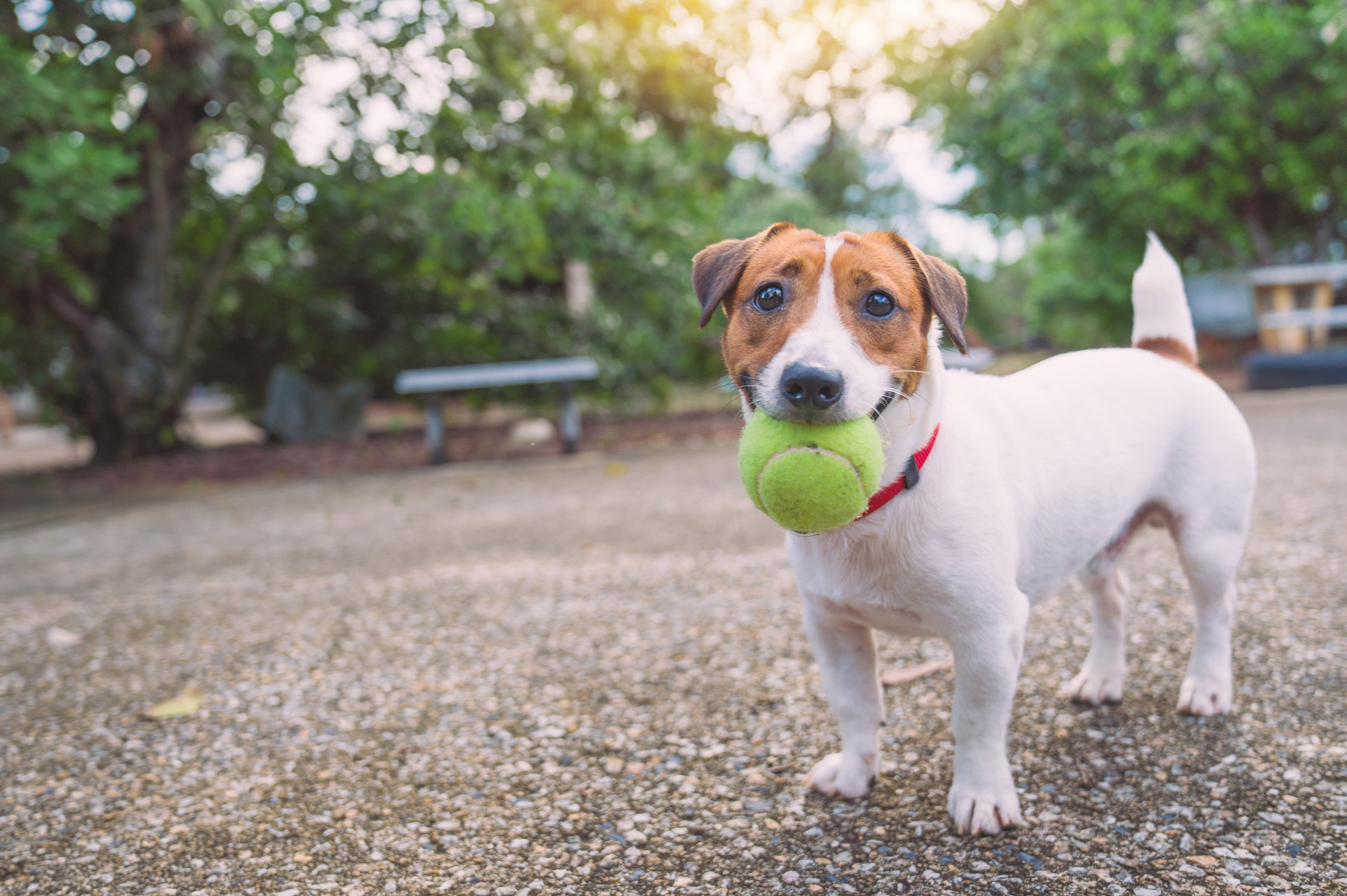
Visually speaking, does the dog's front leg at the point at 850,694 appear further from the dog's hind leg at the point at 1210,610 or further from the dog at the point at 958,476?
the dog's hind leg at the point at 1210,610

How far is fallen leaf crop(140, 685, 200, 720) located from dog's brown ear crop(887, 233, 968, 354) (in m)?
2.66

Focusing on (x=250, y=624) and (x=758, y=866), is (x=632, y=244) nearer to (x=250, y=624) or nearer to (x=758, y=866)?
(x=250, y=624)

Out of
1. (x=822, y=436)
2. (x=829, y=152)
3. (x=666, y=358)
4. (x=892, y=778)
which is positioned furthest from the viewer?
(x=829, y=152)

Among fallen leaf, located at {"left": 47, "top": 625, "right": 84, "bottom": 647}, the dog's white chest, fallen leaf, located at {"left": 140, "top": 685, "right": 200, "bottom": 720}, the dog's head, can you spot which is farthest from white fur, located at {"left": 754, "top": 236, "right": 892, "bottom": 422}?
fallen leaf, located at {"left": 47, "top": 625, "right": 84, "bottom": 647}

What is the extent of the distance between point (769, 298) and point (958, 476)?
22.7 inches

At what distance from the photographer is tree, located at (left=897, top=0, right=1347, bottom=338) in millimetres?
10883

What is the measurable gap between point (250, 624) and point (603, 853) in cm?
260

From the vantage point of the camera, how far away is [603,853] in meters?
2.19

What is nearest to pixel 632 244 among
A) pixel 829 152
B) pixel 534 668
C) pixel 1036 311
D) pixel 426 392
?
pixel 426 392

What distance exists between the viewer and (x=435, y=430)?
948cm

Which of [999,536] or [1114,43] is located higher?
[1114,43]

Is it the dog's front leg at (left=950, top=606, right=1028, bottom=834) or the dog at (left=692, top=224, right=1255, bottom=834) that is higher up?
the dog at (left=692, top=224, right=1255, bottom=834)

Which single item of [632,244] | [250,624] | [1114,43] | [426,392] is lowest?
[250,624]

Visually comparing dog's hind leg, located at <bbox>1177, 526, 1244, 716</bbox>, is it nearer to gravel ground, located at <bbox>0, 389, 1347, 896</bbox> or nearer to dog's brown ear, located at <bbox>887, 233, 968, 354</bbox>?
gravel ground, located at <bbox>0, 389, 1347, 896</bbox>
